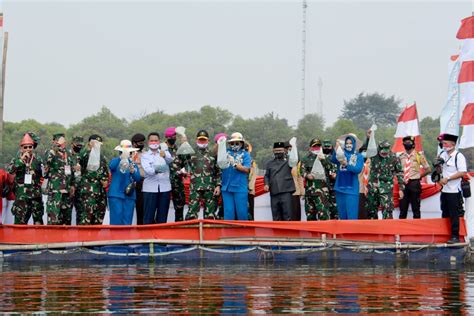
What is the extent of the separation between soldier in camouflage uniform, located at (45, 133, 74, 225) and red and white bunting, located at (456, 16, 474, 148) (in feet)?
20.9

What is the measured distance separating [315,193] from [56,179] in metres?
4.20

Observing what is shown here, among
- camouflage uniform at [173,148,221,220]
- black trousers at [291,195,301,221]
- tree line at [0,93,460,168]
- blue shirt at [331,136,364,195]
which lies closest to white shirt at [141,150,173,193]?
camouflage uniform at [173,148,221,220]

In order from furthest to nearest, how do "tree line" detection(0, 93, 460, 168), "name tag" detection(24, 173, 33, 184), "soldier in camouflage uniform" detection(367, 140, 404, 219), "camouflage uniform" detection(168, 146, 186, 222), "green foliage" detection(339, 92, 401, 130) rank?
"green foliage" detection(339, 92, 401, 130) → "tree line" detection(0, 93, 460, 168) → "camouflage uniform" detection(168, 146, 186, 222) → "soldier in camouflage uniform" detection(367, 140, 404, 219) → "name tag" detection(24, 173, 33, 184)

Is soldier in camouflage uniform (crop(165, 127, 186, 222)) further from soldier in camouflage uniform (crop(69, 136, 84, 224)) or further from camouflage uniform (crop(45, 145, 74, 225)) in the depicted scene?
camouflage uniform (crop(45, 145, 74, 225))

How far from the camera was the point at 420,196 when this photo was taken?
728 inches

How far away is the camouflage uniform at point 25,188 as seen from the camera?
701 inches

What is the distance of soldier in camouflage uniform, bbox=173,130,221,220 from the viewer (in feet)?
59.0

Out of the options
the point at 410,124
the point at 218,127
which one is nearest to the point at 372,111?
the point at 218,127

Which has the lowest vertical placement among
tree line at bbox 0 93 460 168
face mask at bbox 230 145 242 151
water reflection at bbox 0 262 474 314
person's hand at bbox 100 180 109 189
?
water reflection at bbox 0 262 474 314

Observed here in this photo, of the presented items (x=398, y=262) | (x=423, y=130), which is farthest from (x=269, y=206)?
(x=423, y=130)

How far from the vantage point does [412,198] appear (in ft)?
60.0

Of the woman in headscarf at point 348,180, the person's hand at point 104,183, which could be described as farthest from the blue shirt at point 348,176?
the person's hand at point 104,183

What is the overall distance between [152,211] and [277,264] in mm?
2487

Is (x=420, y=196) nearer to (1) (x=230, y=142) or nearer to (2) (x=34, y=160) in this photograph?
(1) (x=230, y=142)
